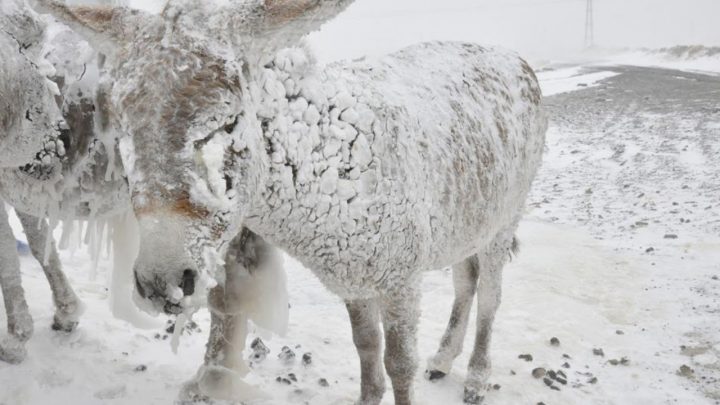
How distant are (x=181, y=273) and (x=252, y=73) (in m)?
0.71

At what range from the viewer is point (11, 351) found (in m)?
3.72

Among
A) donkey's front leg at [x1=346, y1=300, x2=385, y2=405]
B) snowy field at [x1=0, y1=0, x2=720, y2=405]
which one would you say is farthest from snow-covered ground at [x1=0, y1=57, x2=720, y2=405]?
donkey's front leg at [x1=346, y1=300, x2=385, y2=405]

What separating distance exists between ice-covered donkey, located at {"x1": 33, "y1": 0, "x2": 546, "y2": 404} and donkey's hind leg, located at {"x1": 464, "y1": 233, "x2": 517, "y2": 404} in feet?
0.03

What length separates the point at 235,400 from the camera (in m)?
3.60

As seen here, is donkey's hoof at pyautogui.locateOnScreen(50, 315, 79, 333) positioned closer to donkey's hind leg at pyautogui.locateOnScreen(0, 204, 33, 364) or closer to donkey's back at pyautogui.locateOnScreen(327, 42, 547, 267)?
donkey's hind leg at pyautogui.locateOnScreen(0, 204, 33, 364)

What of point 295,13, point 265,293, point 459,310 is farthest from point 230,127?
point 459,310

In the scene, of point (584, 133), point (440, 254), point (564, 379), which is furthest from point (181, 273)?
point (584, 133)

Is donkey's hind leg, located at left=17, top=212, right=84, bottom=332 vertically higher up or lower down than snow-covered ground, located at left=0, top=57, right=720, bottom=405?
higher up

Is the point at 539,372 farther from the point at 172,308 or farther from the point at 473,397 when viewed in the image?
the point at 172,308

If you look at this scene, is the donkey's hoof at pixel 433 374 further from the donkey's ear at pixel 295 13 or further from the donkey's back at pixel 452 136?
the donkey's ear at pixel 295 13

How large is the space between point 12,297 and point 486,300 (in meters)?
3.26

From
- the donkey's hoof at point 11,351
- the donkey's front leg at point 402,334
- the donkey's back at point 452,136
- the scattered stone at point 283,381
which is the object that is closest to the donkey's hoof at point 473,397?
the donkey's front leg at point 402,334

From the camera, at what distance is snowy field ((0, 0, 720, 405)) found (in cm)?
379

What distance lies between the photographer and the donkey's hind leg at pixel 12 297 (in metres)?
3.76
